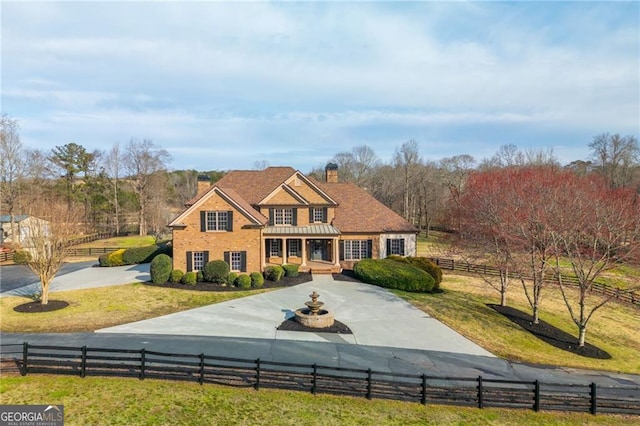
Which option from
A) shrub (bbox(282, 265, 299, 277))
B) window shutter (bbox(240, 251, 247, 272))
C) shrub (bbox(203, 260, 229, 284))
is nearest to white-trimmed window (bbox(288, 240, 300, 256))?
shrub (bbox(282, 265, 299, 277))

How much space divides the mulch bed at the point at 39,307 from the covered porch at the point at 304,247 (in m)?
13.5

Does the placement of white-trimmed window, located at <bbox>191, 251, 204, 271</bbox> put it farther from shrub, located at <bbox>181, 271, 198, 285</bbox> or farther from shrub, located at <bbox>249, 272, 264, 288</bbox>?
shrub, located at <bbox>249, 272, 264, 288</bbox>

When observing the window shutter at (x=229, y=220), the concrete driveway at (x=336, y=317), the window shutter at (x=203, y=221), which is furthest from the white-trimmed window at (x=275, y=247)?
the concrete driveway at (x=336, y=317)

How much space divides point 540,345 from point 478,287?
1140 centimetres

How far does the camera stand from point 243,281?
2444cm

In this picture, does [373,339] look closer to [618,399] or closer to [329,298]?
[329,298]

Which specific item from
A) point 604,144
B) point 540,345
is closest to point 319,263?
point 540,345

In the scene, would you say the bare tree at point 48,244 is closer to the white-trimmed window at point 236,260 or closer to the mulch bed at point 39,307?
the mulch bed at point 39,307

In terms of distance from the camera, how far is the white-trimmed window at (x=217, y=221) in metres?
26.5

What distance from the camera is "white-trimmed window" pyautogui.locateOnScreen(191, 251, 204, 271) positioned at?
85.6 ft

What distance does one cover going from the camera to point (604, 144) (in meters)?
64.8

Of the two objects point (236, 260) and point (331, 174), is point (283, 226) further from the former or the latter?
point (331, 174)

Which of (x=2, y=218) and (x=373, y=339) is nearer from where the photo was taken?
(x=373, y=339)

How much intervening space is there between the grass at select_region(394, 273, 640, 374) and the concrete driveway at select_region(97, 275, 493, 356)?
1314 millimetres
